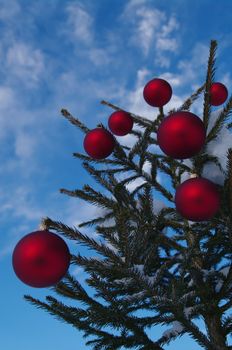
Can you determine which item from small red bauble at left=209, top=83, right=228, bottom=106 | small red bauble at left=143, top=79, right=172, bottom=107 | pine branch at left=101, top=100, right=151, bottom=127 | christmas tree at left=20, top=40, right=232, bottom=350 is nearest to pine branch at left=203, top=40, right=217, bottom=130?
christmas tree at left=20, top=40, right=232, bottom=350

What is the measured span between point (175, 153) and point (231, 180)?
2.62ft

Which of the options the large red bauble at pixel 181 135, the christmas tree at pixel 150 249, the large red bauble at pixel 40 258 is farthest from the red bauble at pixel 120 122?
the large red bauble at pixel 40 258

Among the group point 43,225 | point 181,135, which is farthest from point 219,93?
point 43,225

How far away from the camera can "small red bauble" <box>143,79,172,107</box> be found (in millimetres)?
4660

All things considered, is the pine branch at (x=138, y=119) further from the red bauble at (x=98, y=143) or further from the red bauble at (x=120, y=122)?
the red bauble at (x=98, y=143)

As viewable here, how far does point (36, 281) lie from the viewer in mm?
2549

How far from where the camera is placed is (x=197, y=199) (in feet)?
8.93

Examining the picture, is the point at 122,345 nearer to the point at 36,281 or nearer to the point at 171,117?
the point at 36,281

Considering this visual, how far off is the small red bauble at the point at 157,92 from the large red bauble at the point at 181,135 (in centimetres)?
182

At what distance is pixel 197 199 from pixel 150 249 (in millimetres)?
1044

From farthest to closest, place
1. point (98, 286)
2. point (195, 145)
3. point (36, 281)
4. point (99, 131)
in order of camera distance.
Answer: point (99, 131) < point (98, 286) < point (195, 145) < point (36, 281)

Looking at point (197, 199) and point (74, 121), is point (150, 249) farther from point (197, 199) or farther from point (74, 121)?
point (74, 121)

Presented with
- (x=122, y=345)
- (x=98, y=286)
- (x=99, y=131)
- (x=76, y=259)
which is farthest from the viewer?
(x=99, y=131)

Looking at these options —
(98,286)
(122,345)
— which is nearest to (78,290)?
(98,286)
